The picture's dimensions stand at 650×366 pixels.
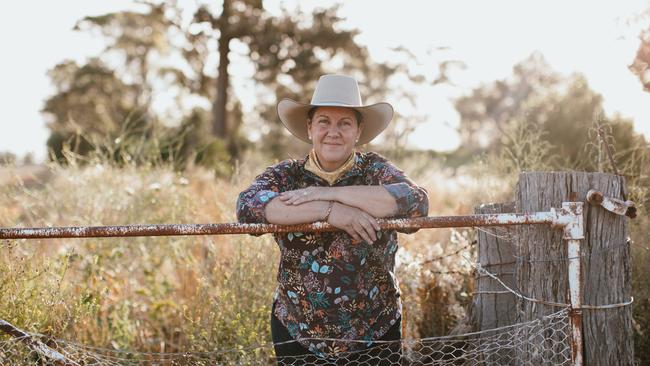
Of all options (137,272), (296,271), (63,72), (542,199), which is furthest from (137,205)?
(63,72)

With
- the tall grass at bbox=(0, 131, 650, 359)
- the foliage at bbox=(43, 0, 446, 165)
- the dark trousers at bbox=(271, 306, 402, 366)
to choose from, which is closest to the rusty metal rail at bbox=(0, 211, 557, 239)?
the dark trousers at bbox=(271, 306, 402, 366)

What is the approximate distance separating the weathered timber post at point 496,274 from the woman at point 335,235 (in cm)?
77

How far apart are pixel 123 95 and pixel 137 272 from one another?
25801 millimetres

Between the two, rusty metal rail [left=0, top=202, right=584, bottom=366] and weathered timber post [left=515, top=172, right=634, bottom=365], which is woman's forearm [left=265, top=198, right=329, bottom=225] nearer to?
rusty metal rail [left=0, top=202, right=584, bottom=366]

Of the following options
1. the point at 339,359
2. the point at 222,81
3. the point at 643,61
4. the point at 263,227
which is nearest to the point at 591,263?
the point at 339,359

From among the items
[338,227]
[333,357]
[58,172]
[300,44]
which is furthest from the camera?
[300,44]

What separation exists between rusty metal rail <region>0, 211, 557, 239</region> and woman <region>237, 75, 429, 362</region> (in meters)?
0.04

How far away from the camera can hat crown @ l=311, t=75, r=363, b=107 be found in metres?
3.17

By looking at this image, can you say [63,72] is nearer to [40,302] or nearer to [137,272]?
[137,272]

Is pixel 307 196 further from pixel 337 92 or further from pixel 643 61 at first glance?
pixel 643 61

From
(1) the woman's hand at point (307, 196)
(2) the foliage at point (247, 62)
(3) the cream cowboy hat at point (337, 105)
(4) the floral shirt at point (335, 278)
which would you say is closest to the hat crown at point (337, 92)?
(3) the cream cowboy hat at point (337, 105)

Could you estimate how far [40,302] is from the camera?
3.79 m

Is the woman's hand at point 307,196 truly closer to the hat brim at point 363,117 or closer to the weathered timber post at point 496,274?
the hat brim at point 363,117

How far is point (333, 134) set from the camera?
315cm
